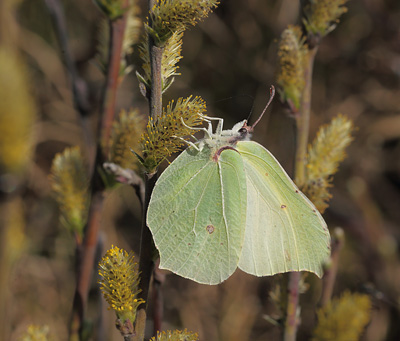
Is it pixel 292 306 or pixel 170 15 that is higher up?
pixel 170 15

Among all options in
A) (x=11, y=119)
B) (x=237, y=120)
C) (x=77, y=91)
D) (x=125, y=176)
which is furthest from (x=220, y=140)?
(x=237, y=120)

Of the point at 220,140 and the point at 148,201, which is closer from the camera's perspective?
A: the point at 148,201

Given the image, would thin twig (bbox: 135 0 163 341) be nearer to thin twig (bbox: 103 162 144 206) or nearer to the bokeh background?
thin twig (bbox: 103 162 144 206)

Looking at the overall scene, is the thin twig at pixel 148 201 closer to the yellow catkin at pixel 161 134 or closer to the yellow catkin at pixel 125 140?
the yellow catkin at pixel 161 134

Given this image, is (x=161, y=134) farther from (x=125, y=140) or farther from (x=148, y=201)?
(x=125, y=140)

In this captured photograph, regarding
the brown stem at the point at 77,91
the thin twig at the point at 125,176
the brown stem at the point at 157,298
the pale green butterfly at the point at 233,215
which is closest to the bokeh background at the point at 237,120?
the brown stem at the point at 77,91

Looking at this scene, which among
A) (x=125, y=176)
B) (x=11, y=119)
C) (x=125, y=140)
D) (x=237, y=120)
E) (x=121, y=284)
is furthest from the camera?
(x=237, y=120)
